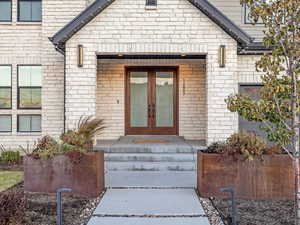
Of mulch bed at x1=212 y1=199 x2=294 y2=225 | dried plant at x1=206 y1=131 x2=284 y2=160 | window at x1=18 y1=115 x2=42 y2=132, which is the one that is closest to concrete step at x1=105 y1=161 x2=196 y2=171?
dried plant at x1=206 y1=131 x2=284 y2=160

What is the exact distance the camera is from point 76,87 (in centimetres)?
967

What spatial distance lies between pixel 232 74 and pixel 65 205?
245 inches

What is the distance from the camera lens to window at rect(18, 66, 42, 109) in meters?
11.9

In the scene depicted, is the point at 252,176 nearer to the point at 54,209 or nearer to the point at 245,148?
the point at 245,148

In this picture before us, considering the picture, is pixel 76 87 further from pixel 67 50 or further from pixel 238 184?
pixel 238 184

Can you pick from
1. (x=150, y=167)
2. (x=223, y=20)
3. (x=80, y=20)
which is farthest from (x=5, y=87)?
(x=223, y=20)

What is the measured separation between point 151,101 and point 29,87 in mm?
4604

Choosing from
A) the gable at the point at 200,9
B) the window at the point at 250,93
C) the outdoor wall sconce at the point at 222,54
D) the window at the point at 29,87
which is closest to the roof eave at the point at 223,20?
the gable at the point at 200,9

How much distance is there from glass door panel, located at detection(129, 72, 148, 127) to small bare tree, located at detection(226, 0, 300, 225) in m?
8.01

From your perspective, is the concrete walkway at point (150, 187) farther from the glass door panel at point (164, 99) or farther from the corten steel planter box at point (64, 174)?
the glass door panel at point (164, 99)

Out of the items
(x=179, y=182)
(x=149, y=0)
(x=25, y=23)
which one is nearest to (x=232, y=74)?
(x=149, y=0)

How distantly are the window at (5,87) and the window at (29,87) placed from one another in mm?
390

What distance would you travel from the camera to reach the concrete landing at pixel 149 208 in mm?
5035

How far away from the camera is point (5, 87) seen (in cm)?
1203
